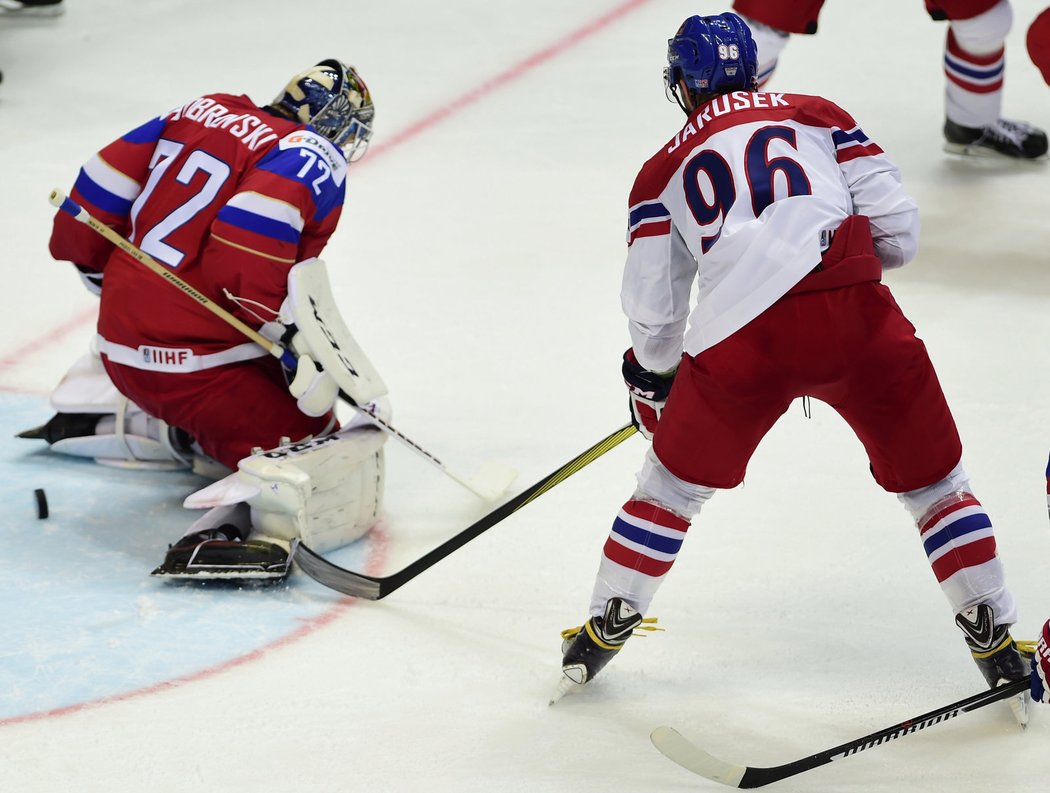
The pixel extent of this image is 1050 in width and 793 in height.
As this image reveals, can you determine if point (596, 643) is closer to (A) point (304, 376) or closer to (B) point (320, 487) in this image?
(B) point (320, 487)

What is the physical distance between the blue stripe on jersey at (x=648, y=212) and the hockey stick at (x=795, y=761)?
2.59ft

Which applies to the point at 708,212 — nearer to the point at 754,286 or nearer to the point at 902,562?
the point at 754,286

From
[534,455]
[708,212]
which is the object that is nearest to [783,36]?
[534,455]

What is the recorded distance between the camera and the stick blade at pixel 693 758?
2.30 meters

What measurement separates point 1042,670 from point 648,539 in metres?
0.61

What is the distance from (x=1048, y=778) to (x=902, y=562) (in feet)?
2.48

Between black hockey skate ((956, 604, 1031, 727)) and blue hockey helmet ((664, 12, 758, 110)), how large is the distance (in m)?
0.91

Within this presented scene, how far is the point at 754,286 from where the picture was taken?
227cm

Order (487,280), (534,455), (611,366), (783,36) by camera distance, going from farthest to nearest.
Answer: (783,36)
(487,280)
(611,366)
(534,455)

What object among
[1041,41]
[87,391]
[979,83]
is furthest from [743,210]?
[979,83]

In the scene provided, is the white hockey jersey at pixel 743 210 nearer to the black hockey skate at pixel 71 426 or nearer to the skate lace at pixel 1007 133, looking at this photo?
the black hockey skate at pixel 71 426

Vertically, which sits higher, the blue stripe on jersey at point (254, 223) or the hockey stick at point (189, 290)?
the blue stripe on jersey at point (254, 223)

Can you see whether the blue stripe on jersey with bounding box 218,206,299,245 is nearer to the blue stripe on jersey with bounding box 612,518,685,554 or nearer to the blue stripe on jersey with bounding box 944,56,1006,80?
the blue stripe on jersey with bounding box 612,518,685,554

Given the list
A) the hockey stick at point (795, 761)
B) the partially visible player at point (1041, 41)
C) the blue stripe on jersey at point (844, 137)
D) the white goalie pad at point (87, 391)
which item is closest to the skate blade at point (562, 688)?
the hockey stick at point (795, 761)
